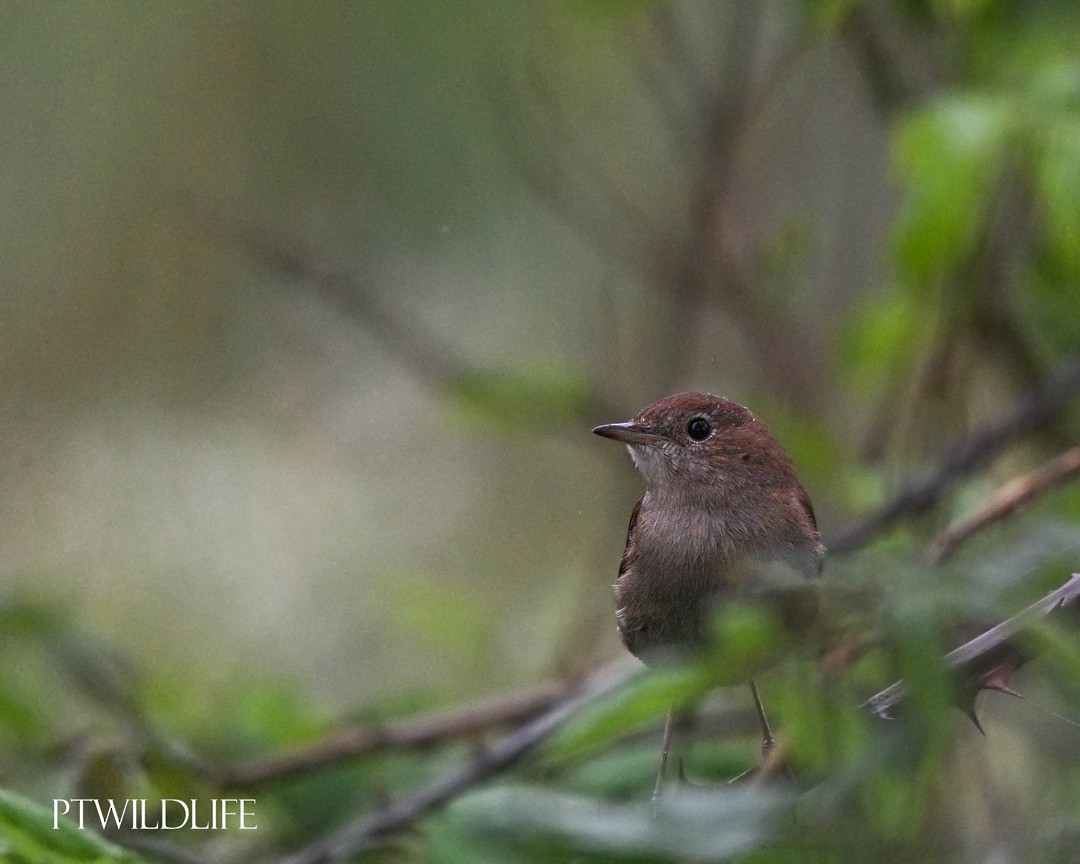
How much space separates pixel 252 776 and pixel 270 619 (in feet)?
14.4

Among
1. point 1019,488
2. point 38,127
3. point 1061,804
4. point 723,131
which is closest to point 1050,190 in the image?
point 1019,488

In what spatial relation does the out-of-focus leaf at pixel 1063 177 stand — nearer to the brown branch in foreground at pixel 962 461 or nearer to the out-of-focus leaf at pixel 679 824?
the brown branch in foreground at pixel 962 461

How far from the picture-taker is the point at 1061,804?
12.5 feet

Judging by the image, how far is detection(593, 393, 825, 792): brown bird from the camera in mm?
2664

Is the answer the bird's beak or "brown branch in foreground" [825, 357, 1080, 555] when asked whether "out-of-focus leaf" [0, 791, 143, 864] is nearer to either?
the bird's beak

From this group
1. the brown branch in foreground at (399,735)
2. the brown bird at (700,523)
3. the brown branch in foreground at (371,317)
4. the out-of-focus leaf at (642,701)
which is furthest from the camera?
the brown branch in foreground at (371,317)

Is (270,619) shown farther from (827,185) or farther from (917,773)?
(917,773)

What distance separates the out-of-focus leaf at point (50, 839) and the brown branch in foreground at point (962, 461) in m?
2.92

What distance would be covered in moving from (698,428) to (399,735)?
160 centimetres

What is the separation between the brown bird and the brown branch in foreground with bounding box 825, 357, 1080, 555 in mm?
1536

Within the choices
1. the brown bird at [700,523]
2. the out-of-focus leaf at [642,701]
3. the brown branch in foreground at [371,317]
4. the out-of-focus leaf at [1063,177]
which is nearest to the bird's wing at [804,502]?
the brown bird at [700,523]

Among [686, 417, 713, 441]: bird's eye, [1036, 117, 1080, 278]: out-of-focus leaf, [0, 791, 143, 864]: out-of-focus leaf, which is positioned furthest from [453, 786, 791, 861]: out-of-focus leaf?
[1036, 117, 1080, 278]: out-of-focus leaf

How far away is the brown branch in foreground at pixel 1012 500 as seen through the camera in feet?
12.1

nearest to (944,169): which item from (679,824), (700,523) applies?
(700,523)
